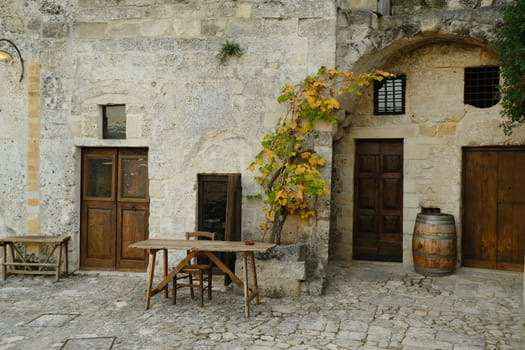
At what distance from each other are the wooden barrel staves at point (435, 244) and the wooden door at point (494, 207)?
0.60 m

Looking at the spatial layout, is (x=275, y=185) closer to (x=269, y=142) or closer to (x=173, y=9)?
(x=269, y=142)

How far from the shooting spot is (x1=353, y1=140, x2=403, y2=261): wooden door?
7.42m

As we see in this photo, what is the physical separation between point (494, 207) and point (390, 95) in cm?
210

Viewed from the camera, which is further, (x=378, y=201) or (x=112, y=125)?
(x=378, y=201)

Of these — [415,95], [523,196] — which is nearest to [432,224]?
[523,196]

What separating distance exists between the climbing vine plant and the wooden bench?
2605 millimetres

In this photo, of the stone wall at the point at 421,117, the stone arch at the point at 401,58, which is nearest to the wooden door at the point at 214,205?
the stone arch at the point at 401,58

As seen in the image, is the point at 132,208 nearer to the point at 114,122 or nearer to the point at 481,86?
the point at 114,122

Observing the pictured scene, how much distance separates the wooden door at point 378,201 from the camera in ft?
24.3

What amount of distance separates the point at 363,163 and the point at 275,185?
6.91ft

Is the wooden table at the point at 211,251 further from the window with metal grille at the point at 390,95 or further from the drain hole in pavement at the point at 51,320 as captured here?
the window with metal grille at the point at 390,95

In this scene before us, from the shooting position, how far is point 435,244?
21.3 ft

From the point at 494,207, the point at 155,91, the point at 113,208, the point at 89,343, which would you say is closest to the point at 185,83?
the point at 155,91

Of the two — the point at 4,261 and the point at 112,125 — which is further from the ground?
the point at 112,125
